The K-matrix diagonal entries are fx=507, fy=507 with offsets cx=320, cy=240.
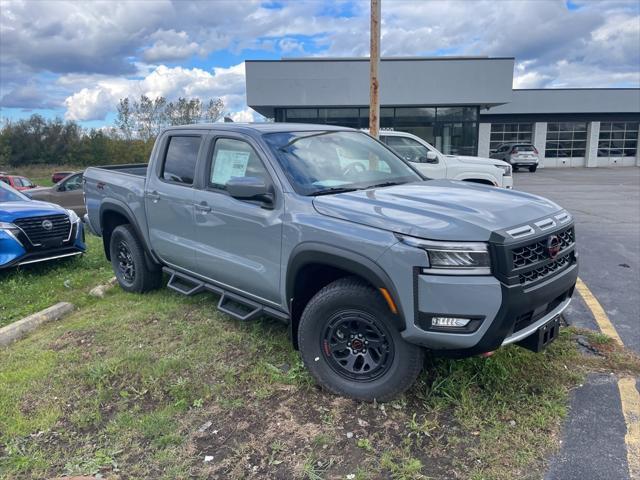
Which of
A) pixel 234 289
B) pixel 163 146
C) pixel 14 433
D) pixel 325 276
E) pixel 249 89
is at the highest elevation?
pixel 249 89

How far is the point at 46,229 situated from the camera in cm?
709

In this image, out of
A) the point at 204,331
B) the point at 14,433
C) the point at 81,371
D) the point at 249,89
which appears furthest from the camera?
the point at 249,89

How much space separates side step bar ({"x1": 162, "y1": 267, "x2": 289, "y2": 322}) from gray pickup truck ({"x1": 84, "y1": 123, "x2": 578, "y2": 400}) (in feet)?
0.06

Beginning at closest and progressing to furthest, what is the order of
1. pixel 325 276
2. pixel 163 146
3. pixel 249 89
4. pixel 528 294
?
pixel 528 294
pixel 325 276
pixel 163 146
pixel 249 89

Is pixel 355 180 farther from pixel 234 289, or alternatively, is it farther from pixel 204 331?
pixel 204 331

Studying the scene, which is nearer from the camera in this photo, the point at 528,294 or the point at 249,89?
the point at 528,294

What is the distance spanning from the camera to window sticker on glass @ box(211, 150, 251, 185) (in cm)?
422

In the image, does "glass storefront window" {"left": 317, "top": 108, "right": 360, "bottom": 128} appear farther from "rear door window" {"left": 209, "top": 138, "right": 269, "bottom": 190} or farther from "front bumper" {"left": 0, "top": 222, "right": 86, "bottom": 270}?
"rear door window" {"left": 209, "top": 138, "right": 269, "bottom": 190}

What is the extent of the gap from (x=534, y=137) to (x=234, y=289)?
122 ft

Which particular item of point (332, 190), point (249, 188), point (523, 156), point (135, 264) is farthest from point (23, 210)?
point (523, 156)

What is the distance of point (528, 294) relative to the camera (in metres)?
2.94

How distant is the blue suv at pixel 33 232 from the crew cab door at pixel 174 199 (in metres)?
2.60

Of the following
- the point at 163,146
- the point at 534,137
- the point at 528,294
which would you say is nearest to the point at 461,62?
the point at 534,137

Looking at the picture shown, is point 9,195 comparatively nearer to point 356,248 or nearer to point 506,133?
point 356,248
